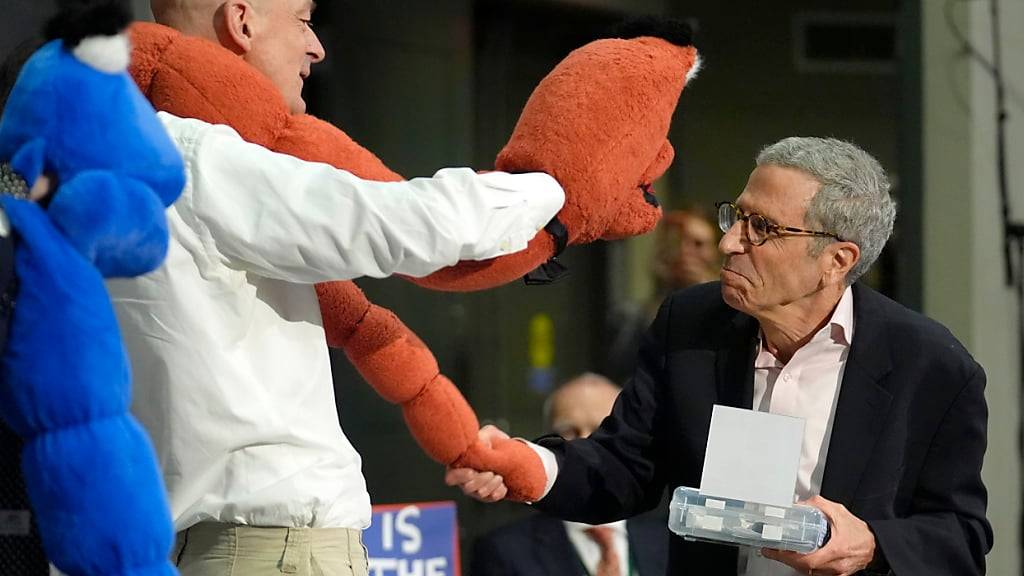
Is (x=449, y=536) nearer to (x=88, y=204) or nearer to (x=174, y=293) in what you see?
(x=174, y=293)

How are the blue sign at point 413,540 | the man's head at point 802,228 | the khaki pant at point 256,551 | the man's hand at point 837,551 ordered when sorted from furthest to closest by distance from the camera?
the blue sign at point 413,540, the man's head at point 802,228, the man's hand at point 837,551, the khaki pant at point 256,551

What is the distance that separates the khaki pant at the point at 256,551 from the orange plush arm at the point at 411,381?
12.7 inches

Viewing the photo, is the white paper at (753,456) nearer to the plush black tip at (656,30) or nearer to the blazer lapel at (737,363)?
the blazer lapel at (737,363)

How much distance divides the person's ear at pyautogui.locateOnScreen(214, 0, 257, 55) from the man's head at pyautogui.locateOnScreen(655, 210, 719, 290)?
2801mm

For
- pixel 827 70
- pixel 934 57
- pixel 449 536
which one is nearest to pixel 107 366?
pixel 449 536

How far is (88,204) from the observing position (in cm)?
153

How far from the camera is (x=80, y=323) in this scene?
154cm

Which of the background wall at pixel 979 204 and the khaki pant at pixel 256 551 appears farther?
the background wall at pixel 979 204

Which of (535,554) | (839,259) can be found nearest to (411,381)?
(839,259)

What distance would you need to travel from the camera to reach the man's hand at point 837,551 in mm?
2291

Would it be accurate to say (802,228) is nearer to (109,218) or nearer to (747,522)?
(747,522)

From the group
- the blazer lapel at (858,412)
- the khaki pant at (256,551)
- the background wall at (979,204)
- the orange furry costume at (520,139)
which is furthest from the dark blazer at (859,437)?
the background wall at (979,204)

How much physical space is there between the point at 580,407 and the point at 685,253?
923mm

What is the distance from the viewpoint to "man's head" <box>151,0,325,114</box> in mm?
2072
